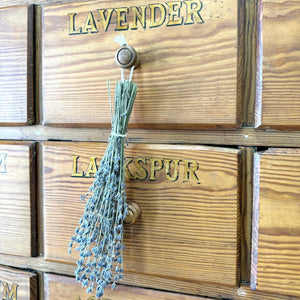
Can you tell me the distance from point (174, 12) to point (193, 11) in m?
0.03

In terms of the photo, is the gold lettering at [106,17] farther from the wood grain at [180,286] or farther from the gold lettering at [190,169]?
the wood grain at [180,286]

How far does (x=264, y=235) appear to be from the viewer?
574 mm

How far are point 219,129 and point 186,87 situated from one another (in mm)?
92

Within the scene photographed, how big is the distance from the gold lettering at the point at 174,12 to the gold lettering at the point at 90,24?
0.14m

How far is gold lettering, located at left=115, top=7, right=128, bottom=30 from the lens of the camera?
2.08ft

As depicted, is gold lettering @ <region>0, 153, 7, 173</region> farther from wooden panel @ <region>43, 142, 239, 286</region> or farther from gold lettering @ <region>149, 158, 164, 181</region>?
gold lettering @ <region>149, 158, 164, 181</region>

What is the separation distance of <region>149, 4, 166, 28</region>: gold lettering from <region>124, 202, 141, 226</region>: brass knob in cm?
32

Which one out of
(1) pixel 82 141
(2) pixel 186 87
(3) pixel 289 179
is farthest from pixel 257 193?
(1) pixel 82 141

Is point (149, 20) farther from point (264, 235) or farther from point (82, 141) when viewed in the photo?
point (264, 235)

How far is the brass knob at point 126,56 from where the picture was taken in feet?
1.94

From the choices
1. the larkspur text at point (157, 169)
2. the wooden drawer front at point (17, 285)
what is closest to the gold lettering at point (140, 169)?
the larkspur text at point (157, 169)

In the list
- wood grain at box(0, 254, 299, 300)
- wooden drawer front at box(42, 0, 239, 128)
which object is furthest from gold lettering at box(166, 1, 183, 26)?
wood grain at box(0, 254, 299, 300)

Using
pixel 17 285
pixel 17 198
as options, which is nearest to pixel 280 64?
pixel 17 198

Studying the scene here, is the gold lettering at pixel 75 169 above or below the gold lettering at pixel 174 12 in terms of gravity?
below
